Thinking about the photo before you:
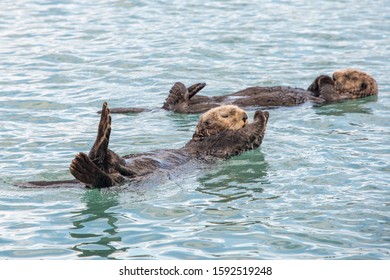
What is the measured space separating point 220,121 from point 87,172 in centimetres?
239

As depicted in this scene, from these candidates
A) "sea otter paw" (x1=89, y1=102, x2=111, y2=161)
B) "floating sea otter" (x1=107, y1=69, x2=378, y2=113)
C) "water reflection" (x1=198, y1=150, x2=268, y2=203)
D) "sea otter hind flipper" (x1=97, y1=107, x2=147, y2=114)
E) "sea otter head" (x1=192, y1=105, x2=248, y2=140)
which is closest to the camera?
"sea otter paw" (x1=89, y1=102, x2=111, y2=161)

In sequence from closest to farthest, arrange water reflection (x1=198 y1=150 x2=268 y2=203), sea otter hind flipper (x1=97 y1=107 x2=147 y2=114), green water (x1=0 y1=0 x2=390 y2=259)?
1. green water (x1=0 y1=0 x2=390 y2=259)
2. water reflection (x1=198 y1=150 x2=268 y2=203)
3. sea otter hind flipper (x1=97 y1=107 x2=147 y2=114)

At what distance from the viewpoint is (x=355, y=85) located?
10.4m

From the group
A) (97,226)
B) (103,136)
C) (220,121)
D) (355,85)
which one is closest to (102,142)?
(103,136)

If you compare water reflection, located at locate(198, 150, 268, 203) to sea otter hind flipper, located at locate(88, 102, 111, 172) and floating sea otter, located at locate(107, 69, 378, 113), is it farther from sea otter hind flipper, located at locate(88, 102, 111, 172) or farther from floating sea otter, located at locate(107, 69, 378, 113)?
floating sea otter, located at locate(107, 69, 378, 113)

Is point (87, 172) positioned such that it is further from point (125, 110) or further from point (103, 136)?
point (125, 110)

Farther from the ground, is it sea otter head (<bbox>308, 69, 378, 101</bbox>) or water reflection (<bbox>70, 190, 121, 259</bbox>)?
sea otter head (<bbox>308, 69, 378, 101</bbox>)

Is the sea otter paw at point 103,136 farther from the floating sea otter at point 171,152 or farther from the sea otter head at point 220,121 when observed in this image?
the sea otter head at point 220,121

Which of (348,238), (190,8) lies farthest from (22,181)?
(190,8)

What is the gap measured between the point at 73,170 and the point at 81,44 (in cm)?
748

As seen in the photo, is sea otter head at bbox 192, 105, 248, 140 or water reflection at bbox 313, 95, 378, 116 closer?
sea otter head at bbox 192, 105, 248, 140

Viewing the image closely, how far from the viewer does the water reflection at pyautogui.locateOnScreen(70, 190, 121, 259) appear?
562 cm

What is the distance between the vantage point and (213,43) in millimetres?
13156

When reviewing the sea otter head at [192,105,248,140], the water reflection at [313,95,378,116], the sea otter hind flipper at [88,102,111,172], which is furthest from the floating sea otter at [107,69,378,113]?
the sea otter hind flipper at [88,102,111,172]
